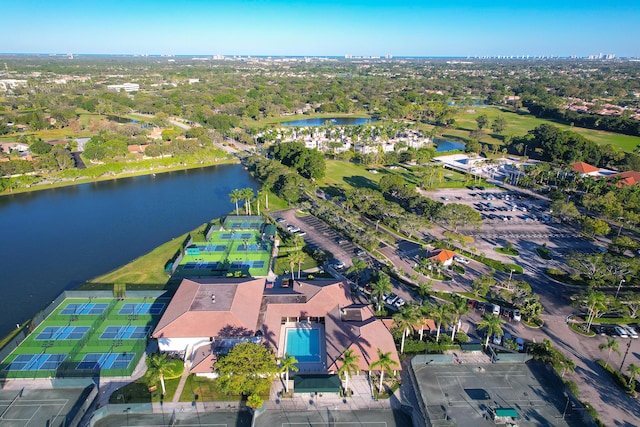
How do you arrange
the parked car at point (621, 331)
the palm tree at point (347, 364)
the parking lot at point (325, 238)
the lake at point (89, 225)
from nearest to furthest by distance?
the palm tree at point (347, 364), the parked car at point (621, 331), the lake at point (89, 225), the parking lot at point (325, 238)

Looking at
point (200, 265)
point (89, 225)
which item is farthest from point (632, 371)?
point (89, 225)

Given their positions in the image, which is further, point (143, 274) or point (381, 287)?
point (143, 274)

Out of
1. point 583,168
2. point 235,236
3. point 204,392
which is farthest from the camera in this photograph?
point 583,168

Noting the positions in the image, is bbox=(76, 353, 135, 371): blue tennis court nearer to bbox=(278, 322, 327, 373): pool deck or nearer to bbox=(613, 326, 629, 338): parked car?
bbox=(278, 322, 327, 373): pool deck

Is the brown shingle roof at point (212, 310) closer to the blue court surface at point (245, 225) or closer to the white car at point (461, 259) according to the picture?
the blue court surface at point (245, 225)

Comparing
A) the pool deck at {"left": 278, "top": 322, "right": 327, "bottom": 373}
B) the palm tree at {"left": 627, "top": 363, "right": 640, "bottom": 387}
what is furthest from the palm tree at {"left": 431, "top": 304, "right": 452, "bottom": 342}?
the palm tree at {"left": 627, "top": 363, "right": 640, "bottom": 387}

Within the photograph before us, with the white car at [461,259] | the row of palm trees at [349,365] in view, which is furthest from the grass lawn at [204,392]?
the white car at [461,259]

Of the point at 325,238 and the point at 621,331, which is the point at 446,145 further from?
the point at 621,331
